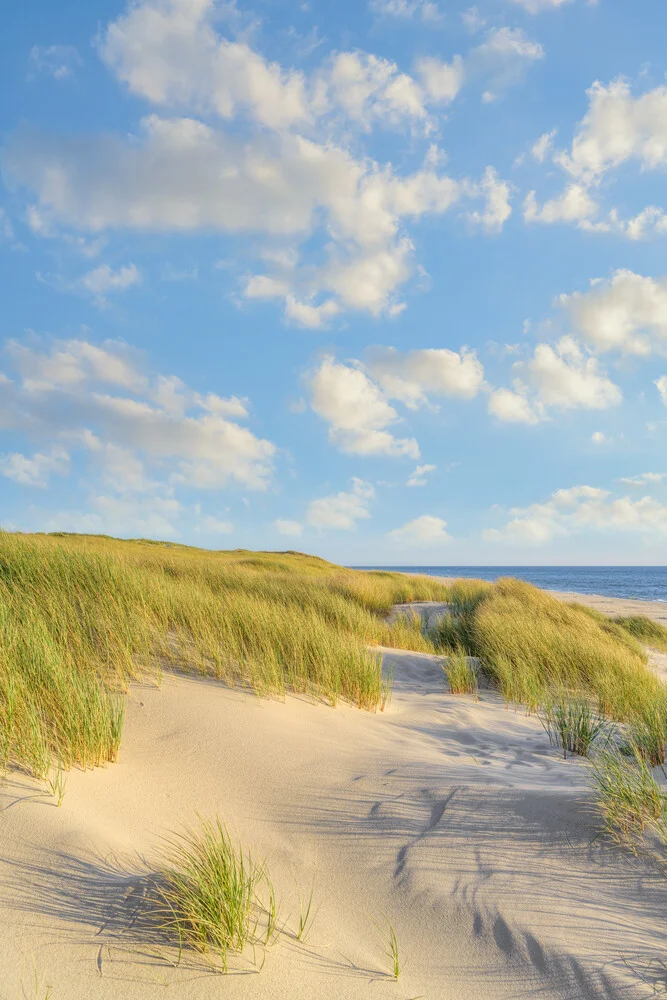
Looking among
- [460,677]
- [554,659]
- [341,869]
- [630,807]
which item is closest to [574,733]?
[630,807]

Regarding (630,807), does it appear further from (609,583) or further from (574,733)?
(609,583)

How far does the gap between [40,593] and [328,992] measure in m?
4.78

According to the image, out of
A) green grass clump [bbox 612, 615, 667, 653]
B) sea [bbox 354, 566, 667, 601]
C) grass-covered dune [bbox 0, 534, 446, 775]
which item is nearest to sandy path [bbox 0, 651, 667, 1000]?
grass-covered dune [bbox 0, 534, 446, 775]

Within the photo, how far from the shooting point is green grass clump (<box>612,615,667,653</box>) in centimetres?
1291

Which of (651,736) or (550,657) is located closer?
(651,736)

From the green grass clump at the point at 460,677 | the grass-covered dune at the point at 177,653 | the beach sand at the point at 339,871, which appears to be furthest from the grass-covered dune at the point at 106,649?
the green grass clump at the point at 460,677

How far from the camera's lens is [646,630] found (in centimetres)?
1447

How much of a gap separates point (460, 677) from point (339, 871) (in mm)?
4237

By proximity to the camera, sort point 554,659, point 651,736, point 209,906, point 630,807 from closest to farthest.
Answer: point 209,906
point 630,807
point 651,736
point 554,659

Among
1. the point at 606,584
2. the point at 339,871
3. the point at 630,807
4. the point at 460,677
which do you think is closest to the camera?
the point at 339,871

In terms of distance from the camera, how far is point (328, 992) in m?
1.94

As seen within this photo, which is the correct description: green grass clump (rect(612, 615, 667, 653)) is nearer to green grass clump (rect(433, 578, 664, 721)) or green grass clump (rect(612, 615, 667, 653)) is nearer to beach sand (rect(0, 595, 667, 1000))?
green grass clump (rect(433, 578, 664, 721))

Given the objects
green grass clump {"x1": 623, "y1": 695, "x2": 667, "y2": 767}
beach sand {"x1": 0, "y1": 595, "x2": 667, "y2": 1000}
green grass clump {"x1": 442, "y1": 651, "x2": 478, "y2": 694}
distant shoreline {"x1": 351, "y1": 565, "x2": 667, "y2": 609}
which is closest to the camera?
beach sand {"x1": 0, "y1": 595, "x2": 667, "y2": 1000}

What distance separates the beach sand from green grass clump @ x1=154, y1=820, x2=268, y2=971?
0.07 meters
